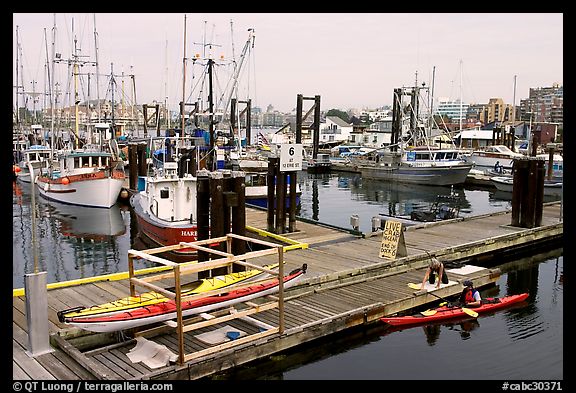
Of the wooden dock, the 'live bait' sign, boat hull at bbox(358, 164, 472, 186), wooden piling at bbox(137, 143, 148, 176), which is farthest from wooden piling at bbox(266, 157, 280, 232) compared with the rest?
boat hull at bbox(358, 164, 472, 186)

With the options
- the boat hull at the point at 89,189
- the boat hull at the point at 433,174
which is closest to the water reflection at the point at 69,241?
the boat hull at the point at 89,189

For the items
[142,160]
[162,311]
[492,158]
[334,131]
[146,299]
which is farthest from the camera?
[334,131]

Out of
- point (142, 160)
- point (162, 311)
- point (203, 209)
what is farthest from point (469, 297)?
point (142, 160)

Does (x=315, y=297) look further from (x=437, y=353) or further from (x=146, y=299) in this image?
(x=146, y=299)

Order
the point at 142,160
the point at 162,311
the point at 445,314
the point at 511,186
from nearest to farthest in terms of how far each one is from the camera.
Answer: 1. the point at 162,311
2. the point at 445,314
3. the point at 142,160
4. the point at 511,186

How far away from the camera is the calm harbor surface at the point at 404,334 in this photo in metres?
11.6

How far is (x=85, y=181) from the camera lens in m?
34.1

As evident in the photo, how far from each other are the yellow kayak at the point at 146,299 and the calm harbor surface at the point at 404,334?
1178 mm

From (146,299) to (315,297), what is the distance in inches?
194

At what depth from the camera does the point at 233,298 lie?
37.1ft

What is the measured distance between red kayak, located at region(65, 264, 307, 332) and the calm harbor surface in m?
1.39

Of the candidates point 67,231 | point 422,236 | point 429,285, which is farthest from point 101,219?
point 429,285

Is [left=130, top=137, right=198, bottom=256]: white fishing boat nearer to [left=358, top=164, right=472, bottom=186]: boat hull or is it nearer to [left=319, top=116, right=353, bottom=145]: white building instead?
[left=358, top=164, right=472, bottom=186]: boat hull
